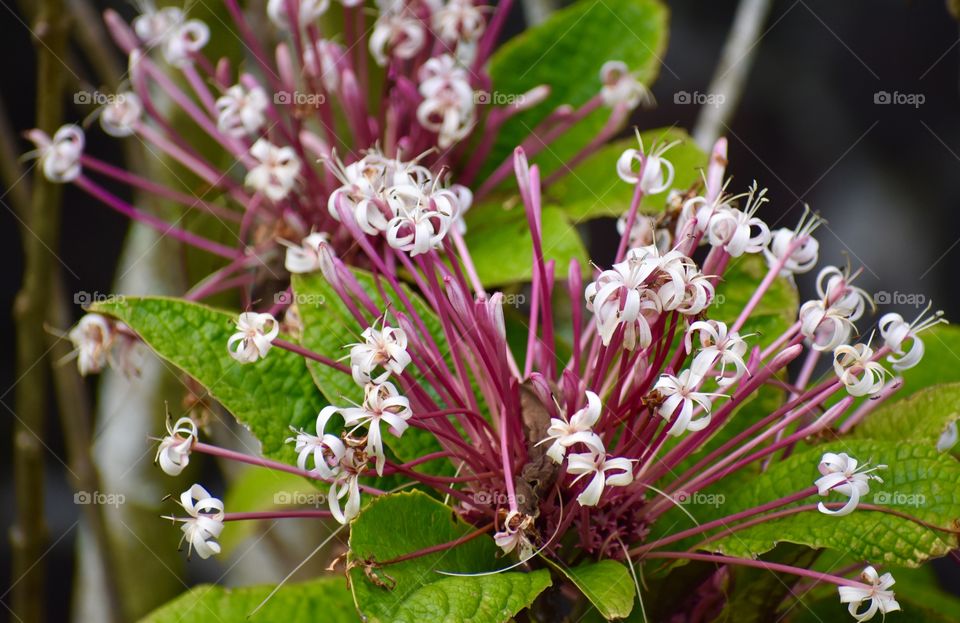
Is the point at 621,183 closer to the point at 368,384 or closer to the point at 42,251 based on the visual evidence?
the point at 368,384

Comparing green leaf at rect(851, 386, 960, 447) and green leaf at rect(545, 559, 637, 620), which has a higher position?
green leaf at rect(545, 559, 637, 620)

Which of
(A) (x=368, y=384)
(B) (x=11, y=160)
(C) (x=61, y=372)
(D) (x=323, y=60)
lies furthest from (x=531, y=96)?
(B) (x=11, y=160)

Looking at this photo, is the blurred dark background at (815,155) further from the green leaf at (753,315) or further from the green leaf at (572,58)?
the green leaf at (753,315)

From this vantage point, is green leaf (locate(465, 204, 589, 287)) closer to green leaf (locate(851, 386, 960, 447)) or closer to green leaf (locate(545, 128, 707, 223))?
green leaf (locate(545, 128, 707, 223))

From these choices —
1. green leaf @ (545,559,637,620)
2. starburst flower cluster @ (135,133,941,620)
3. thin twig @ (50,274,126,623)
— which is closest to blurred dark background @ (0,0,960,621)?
thin twig @ (50,274,126,623)

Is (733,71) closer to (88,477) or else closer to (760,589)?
(760,589)
